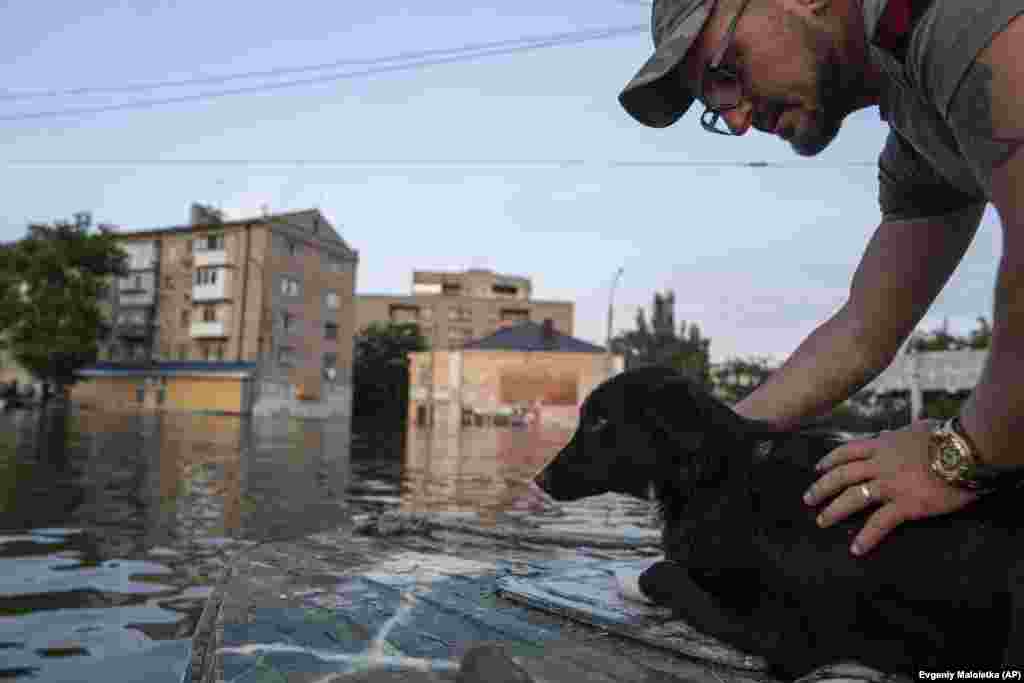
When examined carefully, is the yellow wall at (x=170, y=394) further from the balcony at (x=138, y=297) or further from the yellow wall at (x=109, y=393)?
the balcony at (x=138, y=297)

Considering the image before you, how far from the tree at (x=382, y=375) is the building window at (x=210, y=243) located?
23.3 meters

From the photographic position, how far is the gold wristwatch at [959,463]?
172cm

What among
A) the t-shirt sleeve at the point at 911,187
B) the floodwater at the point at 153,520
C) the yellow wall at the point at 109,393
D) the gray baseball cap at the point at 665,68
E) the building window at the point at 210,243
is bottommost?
the yellow wall at the point at 109,393

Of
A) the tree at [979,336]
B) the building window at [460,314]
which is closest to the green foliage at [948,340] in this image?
the tree at [979,336]

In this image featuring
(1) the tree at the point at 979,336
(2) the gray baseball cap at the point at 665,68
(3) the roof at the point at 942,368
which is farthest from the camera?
(1) the tree at the point at 979,336

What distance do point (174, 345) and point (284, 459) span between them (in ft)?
207

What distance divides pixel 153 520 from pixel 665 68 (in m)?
7.01

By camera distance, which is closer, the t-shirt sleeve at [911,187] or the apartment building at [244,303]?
the t-shirt sleeve at [911,187]

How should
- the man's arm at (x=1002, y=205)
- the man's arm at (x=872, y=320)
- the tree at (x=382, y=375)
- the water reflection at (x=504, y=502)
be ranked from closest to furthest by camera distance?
the man's arm at (x=1002, y=205) → the man's arm at (x=872, y=320) → the water reflection at (x=504, y=502) → the tree at (x=382, y=375)

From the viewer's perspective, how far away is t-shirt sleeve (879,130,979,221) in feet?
7.43

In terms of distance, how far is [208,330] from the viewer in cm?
7006

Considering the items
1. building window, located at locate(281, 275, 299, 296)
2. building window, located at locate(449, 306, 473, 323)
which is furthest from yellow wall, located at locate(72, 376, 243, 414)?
building window, located at locate(449, 306, 473, 323)

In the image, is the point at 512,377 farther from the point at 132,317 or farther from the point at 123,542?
the point at 123,542

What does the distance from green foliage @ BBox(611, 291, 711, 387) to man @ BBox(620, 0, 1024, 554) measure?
218 feet
